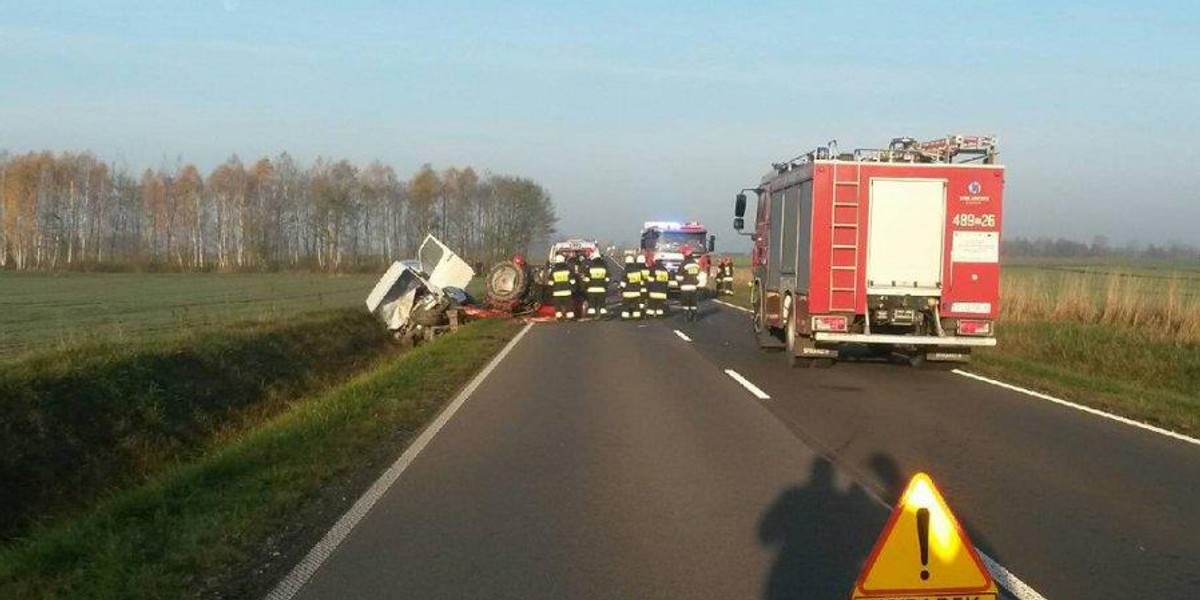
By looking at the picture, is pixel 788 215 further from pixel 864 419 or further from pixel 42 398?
pixel 42 398

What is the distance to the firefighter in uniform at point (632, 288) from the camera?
3191cm

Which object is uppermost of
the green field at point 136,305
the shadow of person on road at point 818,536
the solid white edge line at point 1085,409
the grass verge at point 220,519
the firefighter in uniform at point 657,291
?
the firefighter in uniform at point 657,291

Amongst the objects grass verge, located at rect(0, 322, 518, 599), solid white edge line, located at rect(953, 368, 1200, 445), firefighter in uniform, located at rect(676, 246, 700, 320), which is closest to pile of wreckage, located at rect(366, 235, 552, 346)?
firefighter in uniform, located at rect(676, 246, 700, 320)

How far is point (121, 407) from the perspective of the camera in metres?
15.1

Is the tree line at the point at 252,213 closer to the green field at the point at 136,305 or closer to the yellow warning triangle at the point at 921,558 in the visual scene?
the green field at the point at 136,305

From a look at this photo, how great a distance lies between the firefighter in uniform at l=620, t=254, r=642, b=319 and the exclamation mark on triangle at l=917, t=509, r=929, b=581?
26937mm

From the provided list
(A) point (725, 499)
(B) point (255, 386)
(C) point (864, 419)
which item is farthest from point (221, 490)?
(B) point (255, 386)

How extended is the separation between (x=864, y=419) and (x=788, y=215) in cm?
706

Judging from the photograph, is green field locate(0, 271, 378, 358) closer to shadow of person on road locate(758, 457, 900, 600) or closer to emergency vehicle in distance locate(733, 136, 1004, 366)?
emergency vehicle in distance locate(733, 136, 1004, 366)

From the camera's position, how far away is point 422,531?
7.63 metres

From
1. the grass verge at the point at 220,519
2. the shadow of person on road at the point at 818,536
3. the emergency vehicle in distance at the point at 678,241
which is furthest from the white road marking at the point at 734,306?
the shadow of person on road at the point at 818,536

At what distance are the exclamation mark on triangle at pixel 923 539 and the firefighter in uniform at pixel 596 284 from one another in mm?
26826

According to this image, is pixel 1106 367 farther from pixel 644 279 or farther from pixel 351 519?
pixel 351 519

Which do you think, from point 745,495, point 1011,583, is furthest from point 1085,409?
point 1011,583
